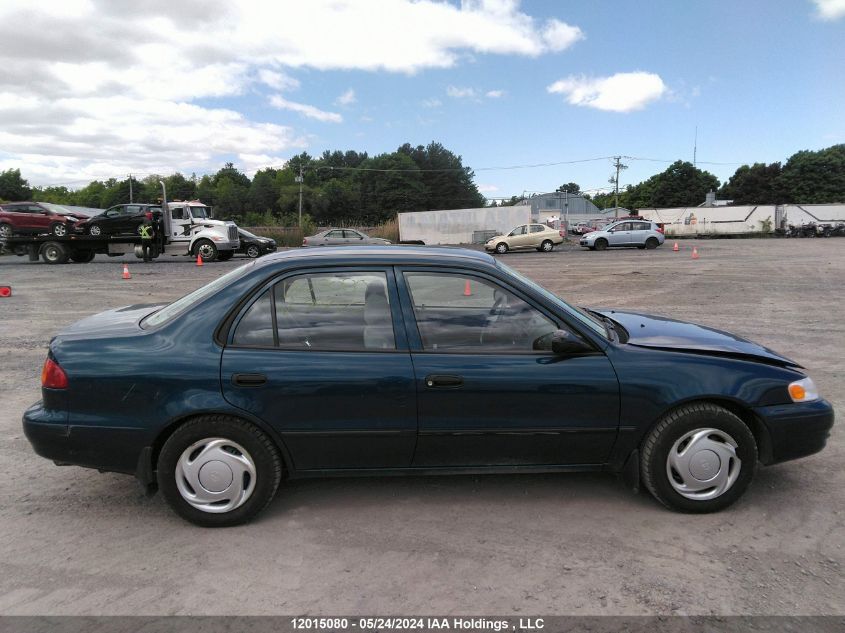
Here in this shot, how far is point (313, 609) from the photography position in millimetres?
2502

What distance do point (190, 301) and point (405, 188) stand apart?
310 ft

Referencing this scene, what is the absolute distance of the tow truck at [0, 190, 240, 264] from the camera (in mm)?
23734

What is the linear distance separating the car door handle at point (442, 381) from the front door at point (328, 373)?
10cm

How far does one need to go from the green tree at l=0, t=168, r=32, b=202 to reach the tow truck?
263 ft

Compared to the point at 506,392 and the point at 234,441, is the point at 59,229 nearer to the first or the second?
the point at 234,441

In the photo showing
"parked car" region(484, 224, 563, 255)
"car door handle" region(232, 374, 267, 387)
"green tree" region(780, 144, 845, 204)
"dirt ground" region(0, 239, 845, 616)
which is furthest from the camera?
"green tree" region(780, 144, 845, 204)

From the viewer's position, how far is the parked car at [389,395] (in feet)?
10.1

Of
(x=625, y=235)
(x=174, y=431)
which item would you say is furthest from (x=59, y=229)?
(x=625, y=235)

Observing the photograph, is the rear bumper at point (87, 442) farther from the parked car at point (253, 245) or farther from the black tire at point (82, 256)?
the parked car at point (253, 245)

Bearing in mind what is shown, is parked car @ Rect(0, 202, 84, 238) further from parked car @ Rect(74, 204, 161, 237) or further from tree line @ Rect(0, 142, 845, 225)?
tree line @ Rect(0, 142, 845, 225)

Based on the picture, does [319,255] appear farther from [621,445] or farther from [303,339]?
[621,445]

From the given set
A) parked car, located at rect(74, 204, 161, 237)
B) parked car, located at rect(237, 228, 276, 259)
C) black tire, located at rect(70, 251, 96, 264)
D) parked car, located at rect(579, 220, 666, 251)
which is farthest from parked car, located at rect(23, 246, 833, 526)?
parked car, located at rect(579, 220, 666, 251)

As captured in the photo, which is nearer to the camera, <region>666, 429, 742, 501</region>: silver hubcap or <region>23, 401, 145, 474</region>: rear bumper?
<region>23, 401, 145, 474</region>: rear bumper

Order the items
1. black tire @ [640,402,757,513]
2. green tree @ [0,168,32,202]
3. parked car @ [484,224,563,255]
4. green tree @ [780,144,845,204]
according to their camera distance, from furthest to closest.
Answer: green tree @ [0,168,32,202] → green tree @ [780,144,845,204] → parked car @ [484,224,563,255] → black tire @ [640,402,757,513]
